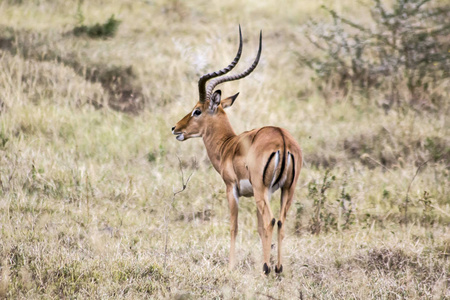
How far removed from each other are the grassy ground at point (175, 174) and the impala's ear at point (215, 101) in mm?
980

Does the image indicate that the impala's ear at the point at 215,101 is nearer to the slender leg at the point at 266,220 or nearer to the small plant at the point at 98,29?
the slender leg at the point at 266,220

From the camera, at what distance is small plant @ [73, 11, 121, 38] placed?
11430 mm

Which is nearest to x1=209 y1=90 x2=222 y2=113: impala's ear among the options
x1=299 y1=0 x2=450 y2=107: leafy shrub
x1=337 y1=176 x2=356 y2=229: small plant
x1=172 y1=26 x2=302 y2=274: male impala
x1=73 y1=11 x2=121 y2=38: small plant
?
x1=172 y1=26 x2=302 y2=274: male impala

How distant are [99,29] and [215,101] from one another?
22.3 ft

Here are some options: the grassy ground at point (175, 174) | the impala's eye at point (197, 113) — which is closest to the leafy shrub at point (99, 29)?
the grassy ground at point (175, 174)

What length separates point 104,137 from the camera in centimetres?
804

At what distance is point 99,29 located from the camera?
38.0 feet

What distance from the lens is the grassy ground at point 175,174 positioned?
4.38 m

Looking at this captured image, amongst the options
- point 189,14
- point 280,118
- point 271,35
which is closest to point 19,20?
point 189,14

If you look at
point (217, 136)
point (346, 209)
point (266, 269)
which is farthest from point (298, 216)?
point (266, 269)

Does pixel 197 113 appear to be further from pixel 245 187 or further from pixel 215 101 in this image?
pixel 245 187

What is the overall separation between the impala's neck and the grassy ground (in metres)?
0.62

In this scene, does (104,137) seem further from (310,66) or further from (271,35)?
(271,35)

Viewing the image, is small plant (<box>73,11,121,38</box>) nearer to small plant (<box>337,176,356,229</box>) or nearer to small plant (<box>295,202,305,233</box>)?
small plant (<box>295,202,305,233</box>)
